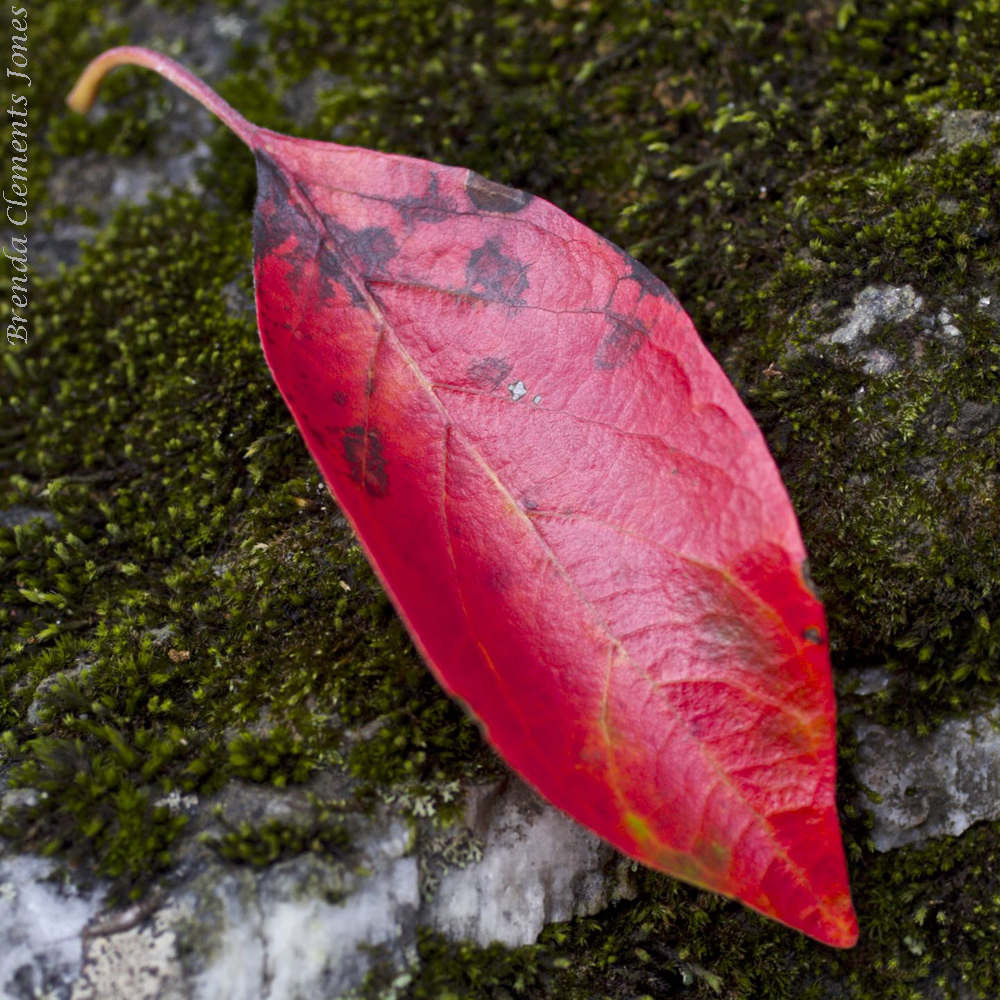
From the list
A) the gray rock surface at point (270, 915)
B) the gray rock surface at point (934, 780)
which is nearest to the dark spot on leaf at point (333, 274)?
the gray rock surface at point (270, 915)

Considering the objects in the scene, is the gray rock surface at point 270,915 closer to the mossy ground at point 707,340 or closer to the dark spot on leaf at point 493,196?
the mossy ground at point 707,340

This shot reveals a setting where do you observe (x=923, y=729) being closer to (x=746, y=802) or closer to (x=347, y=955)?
(x=746, y=802)

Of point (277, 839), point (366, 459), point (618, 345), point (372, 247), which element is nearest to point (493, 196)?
point (372, 247)

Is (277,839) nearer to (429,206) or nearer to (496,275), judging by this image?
(496,275)

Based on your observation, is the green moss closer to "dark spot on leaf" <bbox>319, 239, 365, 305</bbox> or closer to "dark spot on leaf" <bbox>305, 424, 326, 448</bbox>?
"dark spot on leaf" <bbox>305, 424, 326, 448</bbox>

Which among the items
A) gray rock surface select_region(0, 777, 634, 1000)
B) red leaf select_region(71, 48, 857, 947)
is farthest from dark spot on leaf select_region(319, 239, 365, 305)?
gray rock surface select_region(0, 777, 634, 1000)
